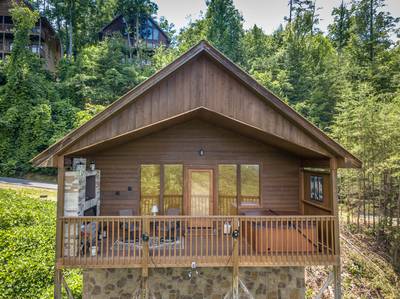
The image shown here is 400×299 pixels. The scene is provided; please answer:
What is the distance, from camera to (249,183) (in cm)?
892

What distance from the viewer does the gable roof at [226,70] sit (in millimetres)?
→ 6141

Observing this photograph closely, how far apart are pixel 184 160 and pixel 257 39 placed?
999 inches

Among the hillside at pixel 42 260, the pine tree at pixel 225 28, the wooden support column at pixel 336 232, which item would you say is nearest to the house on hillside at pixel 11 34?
the pine tree at pixel 225 28

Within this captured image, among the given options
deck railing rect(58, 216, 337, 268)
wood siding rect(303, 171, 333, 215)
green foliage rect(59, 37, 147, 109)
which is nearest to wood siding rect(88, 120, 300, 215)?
A: wood siding rect(303, 171, 333, 215)

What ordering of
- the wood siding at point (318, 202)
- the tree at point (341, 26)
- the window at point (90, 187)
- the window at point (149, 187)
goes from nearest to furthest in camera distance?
1. the wood siding at point (318, 202)
2. the window at point (90, 187)
3. the window at point (149, 187)
4. the tree at point (341, 26)

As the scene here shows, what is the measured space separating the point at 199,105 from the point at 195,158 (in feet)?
8.99

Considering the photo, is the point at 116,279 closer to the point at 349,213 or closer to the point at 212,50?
the point at 212,50

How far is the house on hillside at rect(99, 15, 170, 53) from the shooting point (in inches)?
1233

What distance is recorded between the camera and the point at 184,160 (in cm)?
880

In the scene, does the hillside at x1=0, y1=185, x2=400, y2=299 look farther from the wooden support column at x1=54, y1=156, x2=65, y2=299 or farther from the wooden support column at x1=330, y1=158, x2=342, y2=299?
the wooden support column at x1=330, y1=158, x2=342, y2=299

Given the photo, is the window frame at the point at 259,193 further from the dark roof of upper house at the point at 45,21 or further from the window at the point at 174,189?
the dark roof of upper house at the point at 45,21

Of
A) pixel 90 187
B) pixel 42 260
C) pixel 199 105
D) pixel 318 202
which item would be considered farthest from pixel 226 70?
pixel 42 260

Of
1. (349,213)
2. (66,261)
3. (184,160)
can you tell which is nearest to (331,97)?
(349,213)

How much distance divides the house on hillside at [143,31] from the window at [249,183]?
26.0 m
